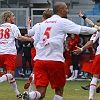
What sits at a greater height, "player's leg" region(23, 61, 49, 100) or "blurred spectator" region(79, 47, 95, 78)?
"player's leg" region(23, 61, 49, 100)

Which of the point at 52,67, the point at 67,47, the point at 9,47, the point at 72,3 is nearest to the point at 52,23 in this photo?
the point at 52,67

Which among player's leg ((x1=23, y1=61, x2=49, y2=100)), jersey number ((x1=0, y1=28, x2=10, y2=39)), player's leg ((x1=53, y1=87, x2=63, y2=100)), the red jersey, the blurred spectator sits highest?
jersey number ((x1=0, y1=28, x2=10, y2=39))

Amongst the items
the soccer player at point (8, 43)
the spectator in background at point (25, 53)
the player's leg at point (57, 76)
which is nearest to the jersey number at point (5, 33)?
the soccer player at point (8, 43)

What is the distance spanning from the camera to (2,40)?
10.9 meters

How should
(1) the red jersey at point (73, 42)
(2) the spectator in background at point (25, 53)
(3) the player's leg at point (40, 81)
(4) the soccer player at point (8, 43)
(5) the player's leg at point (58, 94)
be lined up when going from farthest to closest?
(2) the spectator in background at point (25, 53), (1) the red jersey at point (73, 42), (4) the soccer player at point (8, 43), (5) the player's leg at point (58, 94), (3) the player's leg at point (40, 81)

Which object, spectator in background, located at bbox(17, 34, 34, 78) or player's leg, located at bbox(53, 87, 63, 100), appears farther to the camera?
spectator in background, located at bbox(17, 34, 34, 78)

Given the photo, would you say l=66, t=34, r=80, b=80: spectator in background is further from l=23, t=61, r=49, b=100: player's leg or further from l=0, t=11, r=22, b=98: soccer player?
l=23, t=61, r=49, b=100: player's leg

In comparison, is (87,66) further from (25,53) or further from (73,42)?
(25,53)

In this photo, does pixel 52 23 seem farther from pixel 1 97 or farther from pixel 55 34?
pixel 1 97

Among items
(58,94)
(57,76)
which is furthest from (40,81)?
(58,94)

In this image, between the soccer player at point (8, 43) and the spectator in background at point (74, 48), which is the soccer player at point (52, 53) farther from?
the spectator in background at point (74, 48)

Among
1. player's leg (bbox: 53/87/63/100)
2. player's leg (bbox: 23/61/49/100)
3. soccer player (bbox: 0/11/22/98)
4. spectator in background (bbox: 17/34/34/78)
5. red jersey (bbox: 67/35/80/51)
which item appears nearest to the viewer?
player's leg (bbox: 23/61/49/100)

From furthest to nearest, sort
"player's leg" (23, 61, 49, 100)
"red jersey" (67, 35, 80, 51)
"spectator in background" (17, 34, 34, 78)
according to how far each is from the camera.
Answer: "spectator in background" (17, 34, 34, 78) < "red jersey" (67, 35, 80, 51) < "player's leg" (23, 61, 49, 100)

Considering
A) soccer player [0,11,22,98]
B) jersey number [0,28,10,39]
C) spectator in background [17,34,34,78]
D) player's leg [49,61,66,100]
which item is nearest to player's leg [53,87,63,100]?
player's leg [49,61,66,100]
